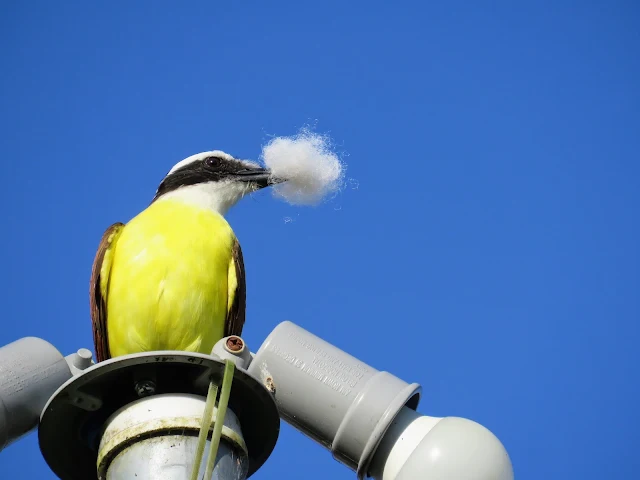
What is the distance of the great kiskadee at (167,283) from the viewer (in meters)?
4.87

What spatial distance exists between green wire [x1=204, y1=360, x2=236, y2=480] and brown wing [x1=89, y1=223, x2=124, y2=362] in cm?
227

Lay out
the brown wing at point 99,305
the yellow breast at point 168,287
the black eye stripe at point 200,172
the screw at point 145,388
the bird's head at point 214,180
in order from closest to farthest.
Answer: the screw at point 145,388
the yellow breast at point 168,287
the brown wing at point 99,305
the bird's head at point 214,180
the black eye stripe at point 200,172

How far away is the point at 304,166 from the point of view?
211 inches

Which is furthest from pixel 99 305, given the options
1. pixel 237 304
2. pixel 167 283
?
pixel 237 304

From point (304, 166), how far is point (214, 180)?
1093mm

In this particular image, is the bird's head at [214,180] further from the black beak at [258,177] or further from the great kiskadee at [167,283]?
the great kiskadee at [167,283]

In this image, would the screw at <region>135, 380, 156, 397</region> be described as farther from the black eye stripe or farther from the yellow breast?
the black eye stripe

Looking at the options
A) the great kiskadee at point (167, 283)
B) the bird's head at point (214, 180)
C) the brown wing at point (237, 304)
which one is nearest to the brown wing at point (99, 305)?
the great kiskadee at point (167, 283)

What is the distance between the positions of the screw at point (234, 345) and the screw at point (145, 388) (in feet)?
0.95

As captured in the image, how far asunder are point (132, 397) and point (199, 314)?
5.92ft

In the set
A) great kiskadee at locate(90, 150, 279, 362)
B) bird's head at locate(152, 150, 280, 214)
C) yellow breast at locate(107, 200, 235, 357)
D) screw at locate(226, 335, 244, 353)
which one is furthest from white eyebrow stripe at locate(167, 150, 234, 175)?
screw at locate(226, 335, 244, 353)

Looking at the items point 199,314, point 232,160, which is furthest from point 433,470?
point 232,160

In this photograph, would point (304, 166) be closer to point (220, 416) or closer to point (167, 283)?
point (167, 283)

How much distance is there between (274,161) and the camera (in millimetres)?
5598
